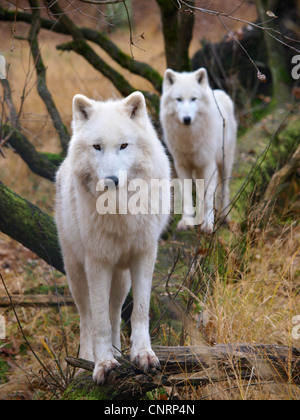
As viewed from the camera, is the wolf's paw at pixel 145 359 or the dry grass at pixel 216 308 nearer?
the wolf's paw at pixel 145 359

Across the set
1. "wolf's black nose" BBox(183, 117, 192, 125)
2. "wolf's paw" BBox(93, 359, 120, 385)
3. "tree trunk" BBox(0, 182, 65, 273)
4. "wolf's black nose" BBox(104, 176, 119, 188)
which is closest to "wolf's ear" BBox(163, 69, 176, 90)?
"wolf's black nose" BBox(183, 117, 192, 125)

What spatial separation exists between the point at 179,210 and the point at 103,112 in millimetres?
3255

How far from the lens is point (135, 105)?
3178 mm

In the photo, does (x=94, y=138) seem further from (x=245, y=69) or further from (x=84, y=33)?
(x=245, y=69)

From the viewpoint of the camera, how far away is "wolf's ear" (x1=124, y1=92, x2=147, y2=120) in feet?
10.3

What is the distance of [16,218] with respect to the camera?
4.29m

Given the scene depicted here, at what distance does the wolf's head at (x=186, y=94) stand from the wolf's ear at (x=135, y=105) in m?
2.79

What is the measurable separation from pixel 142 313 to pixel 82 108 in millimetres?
1400

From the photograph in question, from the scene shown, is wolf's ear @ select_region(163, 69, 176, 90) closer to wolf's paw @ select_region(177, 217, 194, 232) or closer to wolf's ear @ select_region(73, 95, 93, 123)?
wolf's paw @ select_region(177, 217, 194, 232)

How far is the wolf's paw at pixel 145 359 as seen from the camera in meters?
2.88

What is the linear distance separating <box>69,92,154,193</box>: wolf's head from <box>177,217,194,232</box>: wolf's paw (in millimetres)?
2777

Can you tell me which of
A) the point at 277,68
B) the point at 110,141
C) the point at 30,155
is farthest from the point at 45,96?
the point at 277,68

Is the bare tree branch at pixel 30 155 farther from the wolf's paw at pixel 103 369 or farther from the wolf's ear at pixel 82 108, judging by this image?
the wolf's paw at pixel 103 369

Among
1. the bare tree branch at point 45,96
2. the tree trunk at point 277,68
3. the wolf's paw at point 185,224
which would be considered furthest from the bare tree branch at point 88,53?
the tree trunk at point 277,68
